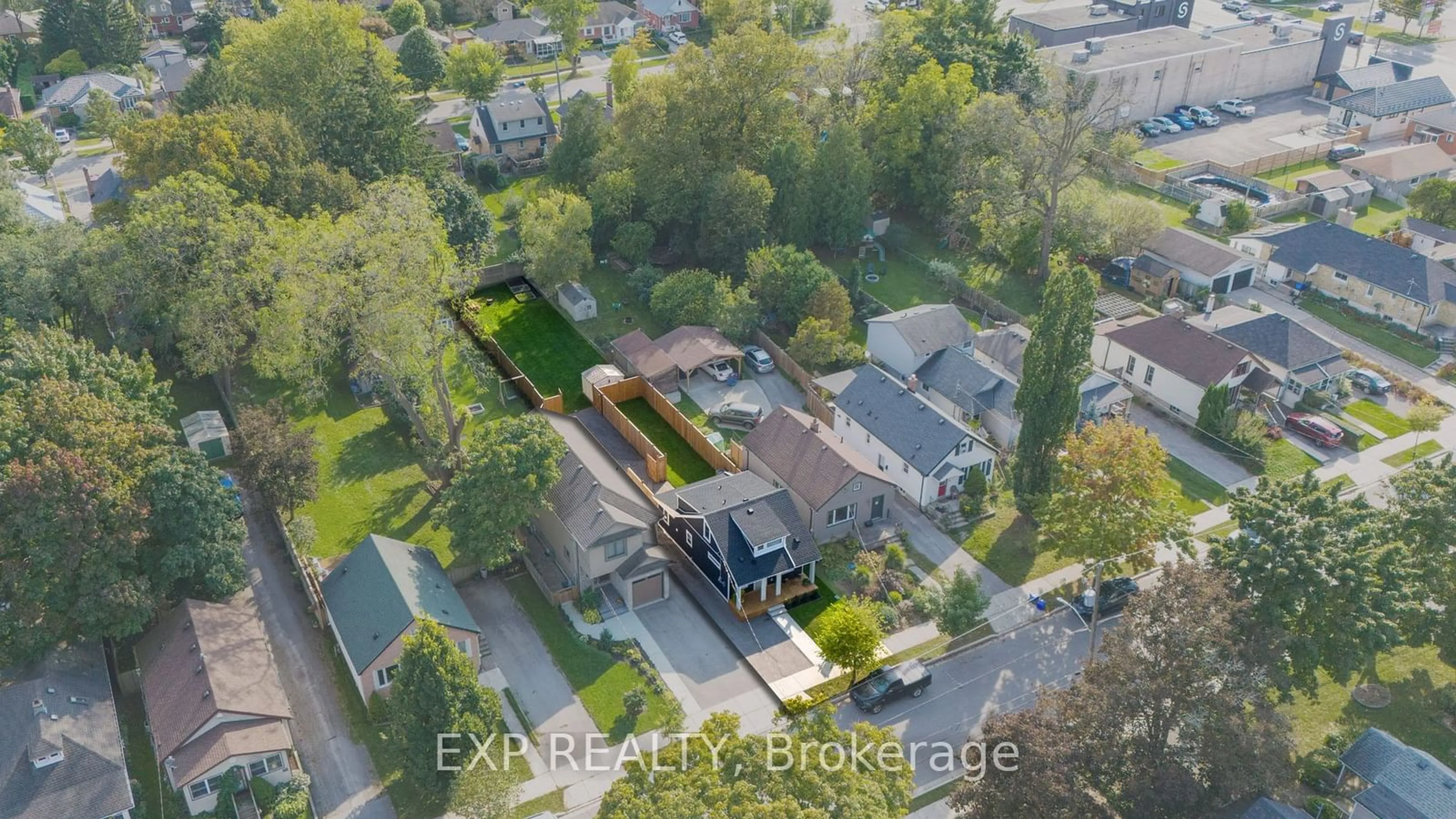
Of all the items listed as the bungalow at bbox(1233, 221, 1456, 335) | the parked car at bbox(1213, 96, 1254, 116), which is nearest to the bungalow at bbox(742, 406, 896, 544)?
the bungalow at bbox(1233, 221, 1456, 335)

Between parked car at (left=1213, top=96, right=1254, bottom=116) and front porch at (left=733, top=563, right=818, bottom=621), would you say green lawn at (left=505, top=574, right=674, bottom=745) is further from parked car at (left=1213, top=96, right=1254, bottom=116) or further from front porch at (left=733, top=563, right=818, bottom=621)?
parked car at (left=1213, top=96, right=1254, bottom=116)

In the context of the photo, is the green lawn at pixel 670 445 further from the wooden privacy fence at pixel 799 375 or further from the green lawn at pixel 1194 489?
the green lawn at pixel 1194 489

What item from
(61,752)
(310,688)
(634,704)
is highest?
(61,752)

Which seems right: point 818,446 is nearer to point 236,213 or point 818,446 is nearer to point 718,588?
point 718,588

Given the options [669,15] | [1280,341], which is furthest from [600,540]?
[669,15]

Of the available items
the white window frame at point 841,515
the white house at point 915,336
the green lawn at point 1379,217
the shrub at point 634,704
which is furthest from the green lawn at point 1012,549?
the green lawn at point 1379,217

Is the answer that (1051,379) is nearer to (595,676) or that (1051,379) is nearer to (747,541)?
(747,541)
